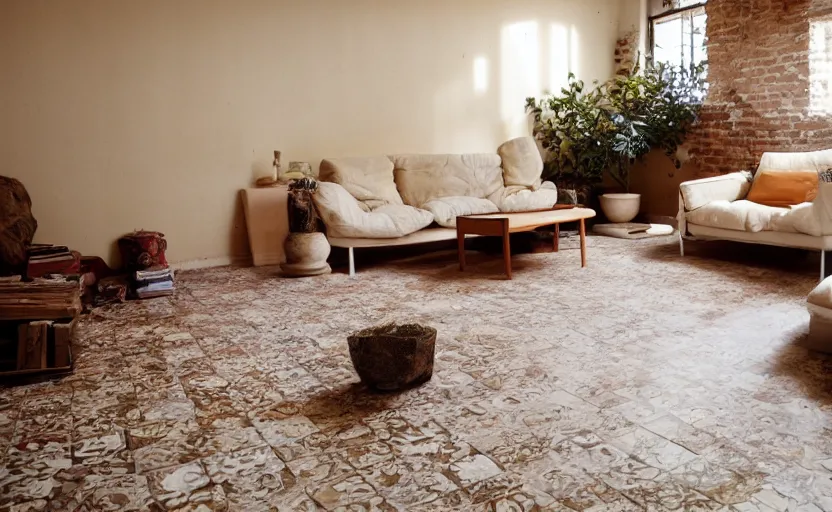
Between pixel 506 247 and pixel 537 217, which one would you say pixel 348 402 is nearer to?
pixel 506 247

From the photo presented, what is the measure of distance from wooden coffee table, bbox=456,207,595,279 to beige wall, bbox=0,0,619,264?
171 centimetres

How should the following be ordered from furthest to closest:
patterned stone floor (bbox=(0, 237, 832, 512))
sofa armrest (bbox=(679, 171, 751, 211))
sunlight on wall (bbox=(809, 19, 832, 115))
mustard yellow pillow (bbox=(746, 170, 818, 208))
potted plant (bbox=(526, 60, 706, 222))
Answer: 1. potted plant (bbox=(526, 60, 706, 222))
2. sunlight on wall (bbox=(809, 19, 832, 115))
3. sofa armrest (bbox=(679, 171, 751, 211))
4. mustard yellow pillow (bbox=(746, 170, 818, 208))
5. patterned stone floor (bbox=(0, 237, 832, 512))

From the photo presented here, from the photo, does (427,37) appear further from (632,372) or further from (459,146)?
(632,372)

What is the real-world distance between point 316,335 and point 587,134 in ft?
14.7

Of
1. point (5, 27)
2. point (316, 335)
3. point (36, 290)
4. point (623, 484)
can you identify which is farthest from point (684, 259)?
point (5, 27)

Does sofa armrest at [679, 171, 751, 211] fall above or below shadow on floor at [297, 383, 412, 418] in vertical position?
above

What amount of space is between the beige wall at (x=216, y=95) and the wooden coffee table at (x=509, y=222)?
1709 millimetres

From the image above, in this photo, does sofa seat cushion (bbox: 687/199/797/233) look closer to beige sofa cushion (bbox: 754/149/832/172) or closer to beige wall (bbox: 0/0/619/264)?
beige sofa cushion (bbox: 754/149/832/172)

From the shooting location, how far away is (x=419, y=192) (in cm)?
609

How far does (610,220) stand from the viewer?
23.4 feet

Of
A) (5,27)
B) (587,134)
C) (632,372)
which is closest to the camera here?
(632,372)

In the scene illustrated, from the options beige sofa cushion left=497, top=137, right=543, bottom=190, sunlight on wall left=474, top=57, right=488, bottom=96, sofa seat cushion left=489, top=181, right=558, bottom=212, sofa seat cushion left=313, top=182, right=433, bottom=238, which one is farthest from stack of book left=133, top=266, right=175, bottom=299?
sunlight on wall left=474, top=57, right=488, bottom=96

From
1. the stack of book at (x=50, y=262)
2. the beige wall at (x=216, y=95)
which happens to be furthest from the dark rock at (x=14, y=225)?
the beige wall at (x=216, y=95)

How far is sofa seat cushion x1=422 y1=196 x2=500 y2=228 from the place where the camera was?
5695mm
